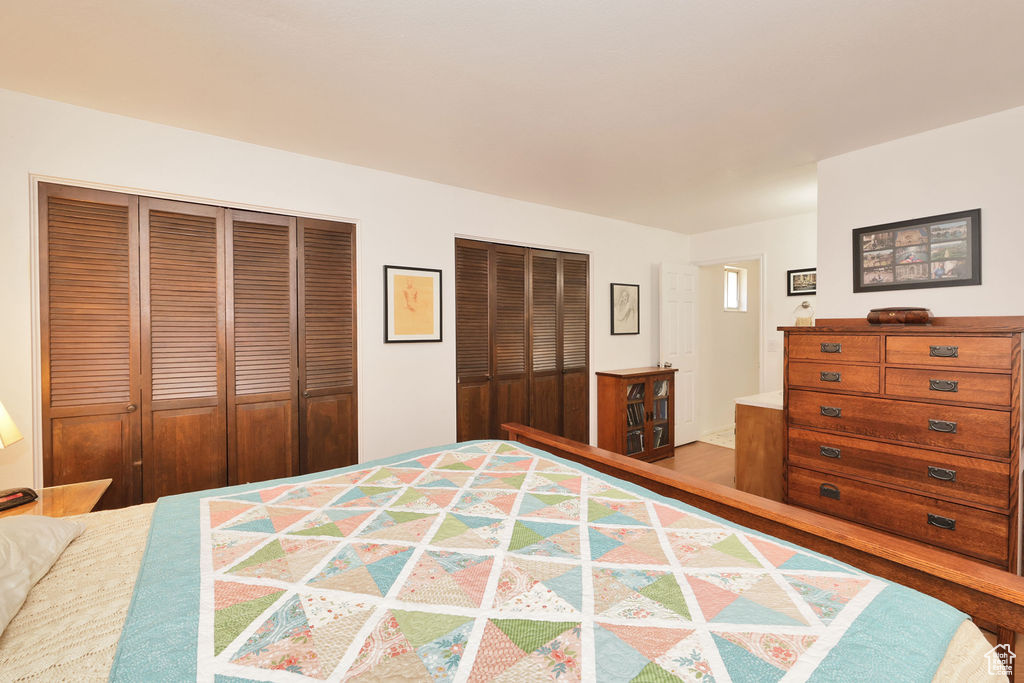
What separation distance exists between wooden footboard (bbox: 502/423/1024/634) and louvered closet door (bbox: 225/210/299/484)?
2377 millimetres

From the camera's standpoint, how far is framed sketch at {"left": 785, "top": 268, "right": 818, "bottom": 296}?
4621 mm

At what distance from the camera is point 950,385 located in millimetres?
2268

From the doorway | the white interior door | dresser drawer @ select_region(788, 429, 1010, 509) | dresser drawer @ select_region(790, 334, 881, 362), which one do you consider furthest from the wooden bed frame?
the doorway

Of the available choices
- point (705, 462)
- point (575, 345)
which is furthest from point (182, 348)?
point (705, 462)

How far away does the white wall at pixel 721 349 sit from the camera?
19.3 feet

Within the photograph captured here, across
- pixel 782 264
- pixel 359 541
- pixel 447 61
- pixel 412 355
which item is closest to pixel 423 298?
pixel 412 355

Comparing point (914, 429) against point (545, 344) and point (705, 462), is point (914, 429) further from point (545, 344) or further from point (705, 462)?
point (545, 344)

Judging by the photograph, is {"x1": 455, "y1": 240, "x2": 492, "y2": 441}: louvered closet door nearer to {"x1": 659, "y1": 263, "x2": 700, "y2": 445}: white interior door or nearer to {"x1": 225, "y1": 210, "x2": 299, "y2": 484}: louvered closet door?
{"x1": 225, "y1": 210, "x2": 299, "y2": 484}: louvered closet door

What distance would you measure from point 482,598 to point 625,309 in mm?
4411

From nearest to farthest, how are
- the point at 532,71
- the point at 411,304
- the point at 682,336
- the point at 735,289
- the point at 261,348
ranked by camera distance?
the point at 532,71, the point at 261,348, the point at 411,304, the point at 682,336, the point at 735,289

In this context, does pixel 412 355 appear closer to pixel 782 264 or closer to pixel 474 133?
pixel 474 133

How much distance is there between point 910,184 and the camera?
282 centimetres

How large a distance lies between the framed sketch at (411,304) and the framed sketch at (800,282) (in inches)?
150

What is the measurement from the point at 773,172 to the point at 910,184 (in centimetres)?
86
